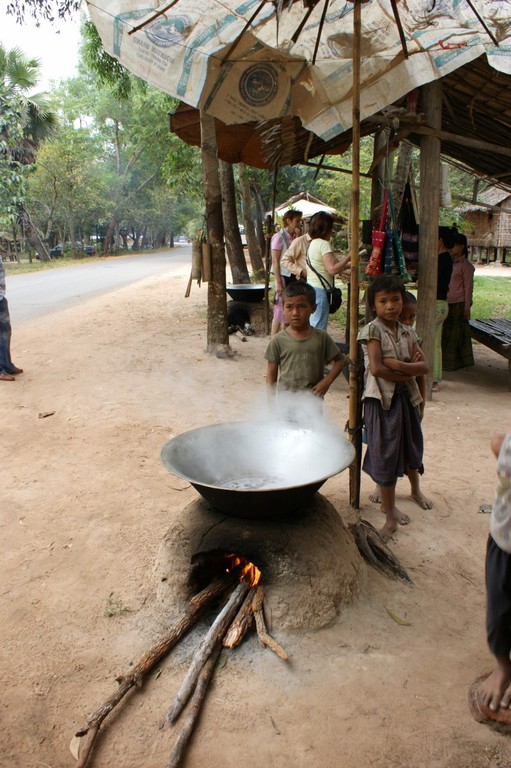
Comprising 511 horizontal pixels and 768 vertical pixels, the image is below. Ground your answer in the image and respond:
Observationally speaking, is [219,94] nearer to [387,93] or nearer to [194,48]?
[194,48]

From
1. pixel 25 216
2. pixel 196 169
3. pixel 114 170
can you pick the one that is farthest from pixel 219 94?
pixel 114 170

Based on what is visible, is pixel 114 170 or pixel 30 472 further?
pixel 114 170

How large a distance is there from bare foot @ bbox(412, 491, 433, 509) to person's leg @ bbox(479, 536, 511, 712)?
5.34 feet

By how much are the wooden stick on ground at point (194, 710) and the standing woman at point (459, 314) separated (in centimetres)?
562

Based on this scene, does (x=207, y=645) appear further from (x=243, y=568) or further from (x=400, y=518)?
(x=400, y=518)

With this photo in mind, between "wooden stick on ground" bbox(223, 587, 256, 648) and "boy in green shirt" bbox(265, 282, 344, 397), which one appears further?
"boy in green shirt" bbox(265, 282, 344, 397)

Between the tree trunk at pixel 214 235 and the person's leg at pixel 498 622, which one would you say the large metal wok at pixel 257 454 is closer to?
the person's leg at pixel 498 622

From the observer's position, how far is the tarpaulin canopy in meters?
3.35

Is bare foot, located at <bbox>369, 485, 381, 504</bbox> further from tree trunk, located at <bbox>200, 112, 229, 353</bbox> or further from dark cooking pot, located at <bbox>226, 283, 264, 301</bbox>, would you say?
dark cooking pot, located at <bbox>226, 283, 264, 301</bbox>

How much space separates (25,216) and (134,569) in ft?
89.5

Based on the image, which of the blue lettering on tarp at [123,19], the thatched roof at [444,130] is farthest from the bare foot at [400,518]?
the thatched roof at [444,130]

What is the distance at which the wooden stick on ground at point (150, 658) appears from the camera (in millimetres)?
1903

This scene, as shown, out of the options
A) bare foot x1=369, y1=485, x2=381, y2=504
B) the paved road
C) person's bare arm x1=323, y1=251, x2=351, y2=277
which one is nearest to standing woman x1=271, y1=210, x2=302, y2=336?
person's bare arm x1=323, y1=251, x2=351, y2=277

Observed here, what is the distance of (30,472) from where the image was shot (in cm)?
416
